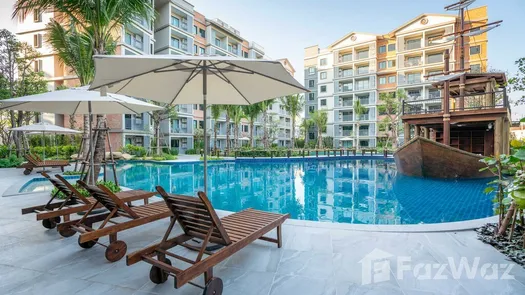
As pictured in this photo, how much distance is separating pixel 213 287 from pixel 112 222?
1.97m

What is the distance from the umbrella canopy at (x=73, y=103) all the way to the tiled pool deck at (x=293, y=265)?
215 cm

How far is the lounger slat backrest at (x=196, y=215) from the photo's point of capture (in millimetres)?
2277

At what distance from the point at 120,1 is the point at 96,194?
Result: 500cm

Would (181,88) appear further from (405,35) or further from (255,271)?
(405,35)

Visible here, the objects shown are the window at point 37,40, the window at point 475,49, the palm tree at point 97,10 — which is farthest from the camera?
the window at point 475,49

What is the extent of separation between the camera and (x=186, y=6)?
29.2m

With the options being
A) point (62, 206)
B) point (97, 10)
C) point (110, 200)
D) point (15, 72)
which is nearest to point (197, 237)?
point (110, 200)

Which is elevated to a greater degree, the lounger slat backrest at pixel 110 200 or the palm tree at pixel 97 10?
the palm tree at pixel 97 10

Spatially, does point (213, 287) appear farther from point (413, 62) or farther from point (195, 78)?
point (413, 62)

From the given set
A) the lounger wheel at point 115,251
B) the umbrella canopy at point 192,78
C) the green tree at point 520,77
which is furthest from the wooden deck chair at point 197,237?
the green tree at point 520,77

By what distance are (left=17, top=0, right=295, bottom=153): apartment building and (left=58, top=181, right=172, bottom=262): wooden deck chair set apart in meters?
21.1

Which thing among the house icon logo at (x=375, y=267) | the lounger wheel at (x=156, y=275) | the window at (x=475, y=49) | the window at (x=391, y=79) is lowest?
the house icon logo at (x=375, y=267)

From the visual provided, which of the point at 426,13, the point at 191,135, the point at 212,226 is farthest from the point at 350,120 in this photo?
the point at 212,226

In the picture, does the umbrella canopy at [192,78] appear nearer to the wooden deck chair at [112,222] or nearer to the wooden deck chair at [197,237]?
the wooden deck chair at [112,222]
